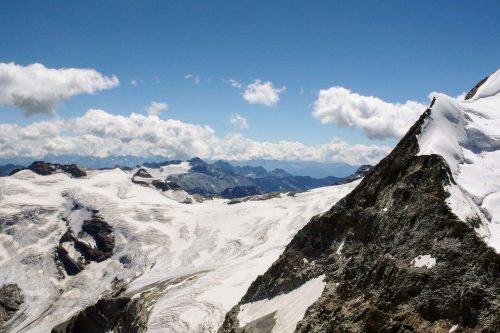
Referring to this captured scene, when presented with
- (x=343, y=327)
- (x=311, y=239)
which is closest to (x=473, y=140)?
(x=311, y=239)

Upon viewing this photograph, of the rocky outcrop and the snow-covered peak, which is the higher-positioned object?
the snow-covered peak

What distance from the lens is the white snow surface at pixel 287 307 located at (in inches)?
1987

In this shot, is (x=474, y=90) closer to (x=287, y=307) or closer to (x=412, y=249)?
(x=287, y=307)

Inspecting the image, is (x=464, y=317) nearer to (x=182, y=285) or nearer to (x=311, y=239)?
(x=311, y=239)

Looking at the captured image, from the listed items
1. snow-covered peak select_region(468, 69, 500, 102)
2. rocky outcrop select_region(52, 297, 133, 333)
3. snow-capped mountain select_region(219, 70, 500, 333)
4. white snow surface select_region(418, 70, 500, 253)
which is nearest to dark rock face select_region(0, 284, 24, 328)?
rocky outcrop select_region(52, 297, 133, 333)

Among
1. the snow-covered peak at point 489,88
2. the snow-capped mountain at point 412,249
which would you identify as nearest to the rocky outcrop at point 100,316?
the snow-capped mountain at point 412,249

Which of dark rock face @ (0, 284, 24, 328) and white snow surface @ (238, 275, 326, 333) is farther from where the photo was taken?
dark rock face @ (0, 284, 24, 328)

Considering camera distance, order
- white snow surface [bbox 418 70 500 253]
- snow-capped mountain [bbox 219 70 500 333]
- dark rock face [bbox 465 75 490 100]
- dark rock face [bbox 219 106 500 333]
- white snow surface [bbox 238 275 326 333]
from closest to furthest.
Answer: dark rock face [bbox 219 106 500 333], snow-capped mountain [bbox 219 70 500 333], white snow surface [bbox 418 70 500 253], white snow surface [bbox 238 275 326 333], dark rock face [bbox 465 75 490 100]

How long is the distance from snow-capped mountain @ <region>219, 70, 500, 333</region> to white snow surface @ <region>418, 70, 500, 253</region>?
0.14 meters

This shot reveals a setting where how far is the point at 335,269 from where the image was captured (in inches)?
2028

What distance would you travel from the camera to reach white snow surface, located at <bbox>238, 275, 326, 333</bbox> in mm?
50469

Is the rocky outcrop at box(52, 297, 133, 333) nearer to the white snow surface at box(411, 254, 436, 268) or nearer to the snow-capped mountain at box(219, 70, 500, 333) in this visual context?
the snow-capped mountain at box(219, 70, 500, 333)

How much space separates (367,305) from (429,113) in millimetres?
26892

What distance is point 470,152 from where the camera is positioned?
164 ft
